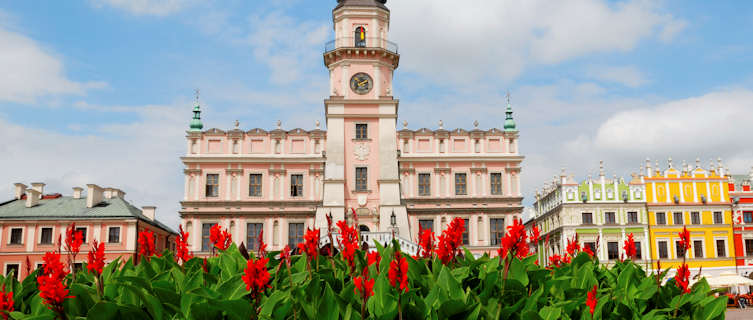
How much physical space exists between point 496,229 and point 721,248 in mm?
20906

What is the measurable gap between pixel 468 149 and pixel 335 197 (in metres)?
9.65

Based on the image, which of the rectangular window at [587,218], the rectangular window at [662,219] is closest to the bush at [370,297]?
the rectangular window at [587,218]

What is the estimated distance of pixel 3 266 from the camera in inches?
1469

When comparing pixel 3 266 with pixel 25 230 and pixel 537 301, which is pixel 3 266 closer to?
pixel 25 230

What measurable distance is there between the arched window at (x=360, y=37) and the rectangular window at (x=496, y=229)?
1411 cm

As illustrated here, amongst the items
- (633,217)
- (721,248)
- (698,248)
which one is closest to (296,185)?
(633,217)

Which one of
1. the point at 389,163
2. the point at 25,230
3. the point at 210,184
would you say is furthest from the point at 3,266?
the point at 389,163

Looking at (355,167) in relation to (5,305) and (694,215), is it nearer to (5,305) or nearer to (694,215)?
(694,215)

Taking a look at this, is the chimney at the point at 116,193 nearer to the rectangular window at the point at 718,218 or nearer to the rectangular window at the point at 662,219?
the rectangular window at the point at 662,219

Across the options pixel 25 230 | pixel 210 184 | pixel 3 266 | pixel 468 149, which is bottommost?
pixel 3 266

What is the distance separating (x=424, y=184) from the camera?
38.0 metres

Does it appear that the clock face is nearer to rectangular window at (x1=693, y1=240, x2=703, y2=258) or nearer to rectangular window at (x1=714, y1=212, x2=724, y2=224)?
rectangular window at (x1=693, y1=240, x2=703, y2=258)

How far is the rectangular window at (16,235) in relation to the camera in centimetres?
3803

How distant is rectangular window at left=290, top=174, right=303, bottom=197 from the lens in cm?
3788
